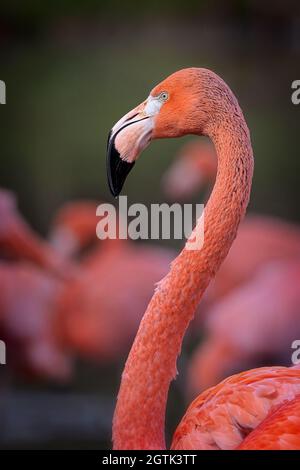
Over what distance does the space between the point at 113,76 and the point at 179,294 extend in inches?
42.7

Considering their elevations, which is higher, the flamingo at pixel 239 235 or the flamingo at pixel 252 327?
the flamingo at pixel 239 235

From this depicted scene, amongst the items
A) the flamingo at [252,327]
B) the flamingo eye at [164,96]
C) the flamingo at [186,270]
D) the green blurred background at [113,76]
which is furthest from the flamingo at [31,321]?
the flamingo eye at [164,96]

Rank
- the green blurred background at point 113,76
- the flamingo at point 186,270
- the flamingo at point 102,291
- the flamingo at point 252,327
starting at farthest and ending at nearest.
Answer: the flamingo at point 102,291 → the flamingo at point 252,327 → the green blurred background at point 113,76 → the flamingo at point 186,270

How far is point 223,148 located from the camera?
1.66 meters

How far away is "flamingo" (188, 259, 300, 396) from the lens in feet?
8.58

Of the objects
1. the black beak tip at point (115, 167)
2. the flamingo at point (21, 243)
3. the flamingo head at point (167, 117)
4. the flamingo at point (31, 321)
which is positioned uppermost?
the flamingo head at point (167, 117)

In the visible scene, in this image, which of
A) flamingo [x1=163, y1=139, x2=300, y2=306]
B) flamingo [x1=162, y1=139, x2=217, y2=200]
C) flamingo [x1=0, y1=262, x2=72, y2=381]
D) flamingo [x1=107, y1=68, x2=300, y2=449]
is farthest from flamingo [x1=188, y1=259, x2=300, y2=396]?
flamingo [x1=107, y1=68, x2=300, y2=449]

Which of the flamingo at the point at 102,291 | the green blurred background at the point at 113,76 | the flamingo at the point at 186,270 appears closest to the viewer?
the flamingo at the point at 186,270

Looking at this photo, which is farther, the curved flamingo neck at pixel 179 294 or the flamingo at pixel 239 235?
the flamingo at pixel 239 235

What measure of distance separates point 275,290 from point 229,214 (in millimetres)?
1057

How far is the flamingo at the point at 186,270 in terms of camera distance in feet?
5.41

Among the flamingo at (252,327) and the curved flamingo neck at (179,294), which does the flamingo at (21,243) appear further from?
the curved flamingo neck at (179,294)

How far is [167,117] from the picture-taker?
1.70 metres

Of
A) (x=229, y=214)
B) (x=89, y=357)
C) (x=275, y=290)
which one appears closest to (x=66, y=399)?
(x=89, y=357)
